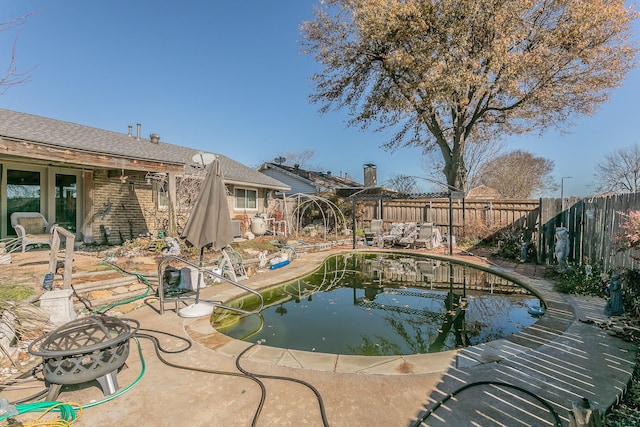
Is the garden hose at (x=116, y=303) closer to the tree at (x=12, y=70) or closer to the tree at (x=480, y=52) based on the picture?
the tree at (x=12, y=70)

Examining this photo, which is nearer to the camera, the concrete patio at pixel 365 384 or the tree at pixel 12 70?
the concrete patio at pixel 365 384

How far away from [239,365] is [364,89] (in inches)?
641

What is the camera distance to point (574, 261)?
7438mm

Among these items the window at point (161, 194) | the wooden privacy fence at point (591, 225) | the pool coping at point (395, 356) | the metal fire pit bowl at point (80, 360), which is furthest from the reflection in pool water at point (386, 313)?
the window at point (161, 194)

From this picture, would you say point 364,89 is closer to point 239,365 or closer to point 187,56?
point 187,56

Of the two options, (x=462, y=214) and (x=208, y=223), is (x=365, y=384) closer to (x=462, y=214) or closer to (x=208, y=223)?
(x=208, y=223)

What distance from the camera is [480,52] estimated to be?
12.2m

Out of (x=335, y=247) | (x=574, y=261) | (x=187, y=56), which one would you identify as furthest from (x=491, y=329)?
(x=187, y=56)

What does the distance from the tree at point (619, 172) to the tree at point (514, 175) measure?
4.04 m

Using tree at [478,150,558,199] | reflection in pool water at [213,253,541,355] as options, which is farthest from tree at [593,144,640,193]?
reflection in pool water at [213,253,541,355]

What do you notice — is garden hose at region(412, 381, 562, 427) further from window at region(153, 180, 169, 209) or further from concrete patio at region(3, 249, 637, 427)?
window at region(153, 180, 169, 209)

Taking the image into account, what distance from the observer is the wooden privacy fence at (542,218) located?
5910 millimetres

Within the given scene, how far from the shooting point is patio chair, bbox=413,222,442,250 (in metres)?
11.7

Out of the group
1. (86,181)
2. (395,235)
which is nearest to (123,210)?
(86,181)
